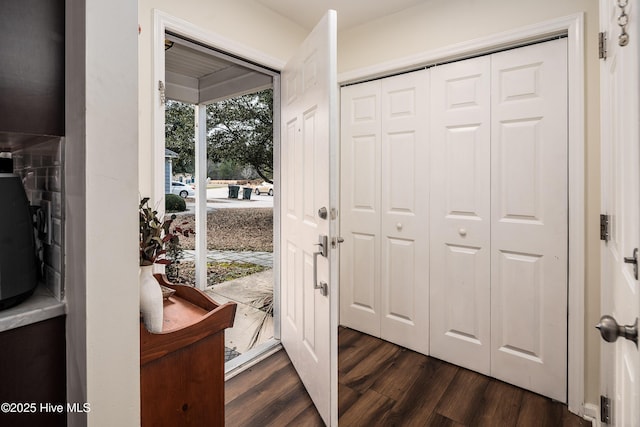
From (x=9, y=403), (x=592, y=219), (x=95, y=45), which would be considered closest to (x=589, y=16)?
(x=592, y=219)

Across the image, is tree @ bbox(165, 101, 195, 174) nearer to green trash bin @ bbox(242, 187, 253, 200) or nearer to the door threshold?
green trash bin @ bbox(242, 187, 253, 200)

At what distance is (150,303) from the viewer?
3.55 ft

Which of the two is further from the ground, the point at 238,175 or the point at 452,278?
the point at 238,175

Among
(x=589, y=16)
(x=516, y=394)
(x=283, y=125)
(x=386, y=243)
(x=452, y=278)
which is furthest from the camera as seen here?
(x=386, y=243)

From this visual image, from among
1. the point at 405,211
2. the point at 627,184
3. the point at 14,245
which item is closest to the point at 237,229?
the point at 405,211

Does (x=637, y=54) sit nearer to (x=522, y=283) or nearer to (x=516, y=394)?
(x=522, y=283)

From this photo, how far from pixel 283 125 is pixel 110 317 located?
5.91ft

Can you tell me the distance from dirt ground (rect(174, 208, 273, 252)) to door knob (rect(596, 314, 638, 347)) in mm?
3688

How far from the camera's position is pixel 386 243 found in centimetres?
257

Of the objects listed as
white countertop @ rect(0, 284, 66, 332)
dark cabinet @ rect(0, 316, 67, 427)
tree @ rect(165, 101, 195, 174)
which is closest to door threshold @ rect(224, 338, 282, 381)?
dark cabinet @ rect(0, 316, 67, 427)

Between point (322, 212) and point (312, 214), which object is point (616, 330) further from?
point (312, 214)

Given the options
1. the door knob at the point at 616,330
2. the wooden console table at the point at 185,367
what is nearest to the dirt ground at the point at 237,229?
the wooden console table at the point at 185,367

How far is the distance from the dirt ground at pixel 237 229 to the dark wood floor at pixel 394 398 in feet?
7.70

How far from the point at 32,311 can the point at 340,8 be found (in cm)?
241
